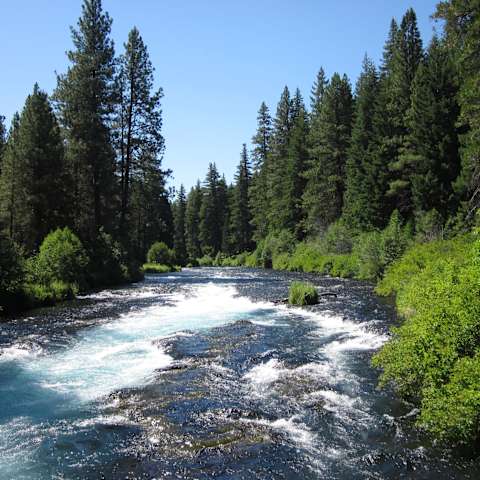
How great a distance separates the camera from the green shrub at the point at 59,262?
76.1 ft

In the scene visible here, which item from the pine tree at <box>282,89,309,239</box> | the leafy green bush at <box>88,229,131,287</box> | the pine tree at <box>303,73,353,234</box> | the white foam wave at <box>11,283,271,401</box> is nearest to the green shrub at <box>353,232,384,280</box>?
the white foam wave at <box>11,283,271,401</box>

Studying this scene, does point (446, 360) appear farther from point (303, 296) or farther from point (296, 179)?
point (296, 179)

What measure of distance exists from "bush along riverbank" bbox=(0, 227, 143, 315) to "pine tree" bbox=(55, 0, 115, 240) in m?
2.68

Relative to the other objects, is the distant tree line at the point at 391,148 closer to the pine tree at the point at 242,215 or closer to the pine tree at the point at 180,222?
the pine tree at the point at 242,215

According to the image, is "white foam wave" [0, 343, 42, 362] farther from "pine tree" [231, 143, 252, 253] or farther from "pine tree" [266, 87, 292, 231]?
"pine tree" [231, 143, 252, 253]

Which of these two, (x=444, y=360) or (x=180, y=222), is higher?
(x=180, y=222)

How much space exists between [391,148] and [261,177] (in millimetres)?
31304

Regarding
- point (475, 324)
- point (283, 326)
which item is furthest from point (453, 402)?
point (283, 326)

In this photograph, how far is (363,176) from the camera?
43.1m

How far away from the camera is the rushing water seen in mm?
6488

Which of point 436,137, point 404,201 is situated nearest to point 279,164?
point 404,201

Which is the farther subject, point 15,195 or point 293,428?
point 15,195

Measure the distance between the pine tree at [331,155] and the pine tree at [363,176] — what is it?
4.33 m

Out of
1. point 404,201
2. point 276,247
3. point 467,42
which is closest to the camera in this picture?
point 467,42
